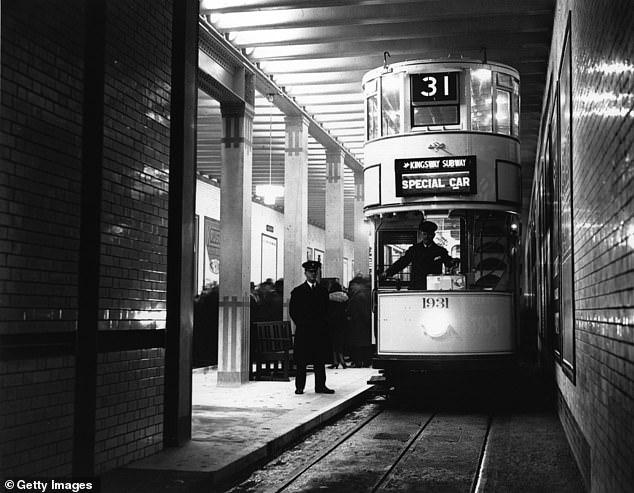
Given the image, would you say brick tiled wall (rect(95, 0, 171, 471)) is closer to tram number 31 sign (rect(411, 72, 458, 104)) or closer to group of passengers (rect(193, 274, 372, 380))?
tram number 31 sign (rect(411, 72, 458, 104))

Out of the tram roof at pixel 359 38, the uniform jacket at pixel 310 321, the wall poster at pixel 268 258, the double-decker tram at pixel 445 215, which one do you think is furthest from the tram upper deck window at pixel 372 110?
the wall poster at pixel 268 258

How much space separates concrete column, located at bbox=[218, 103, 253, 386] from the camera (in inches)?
604

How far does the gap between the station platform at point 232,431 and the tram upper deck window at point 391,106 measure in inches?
167

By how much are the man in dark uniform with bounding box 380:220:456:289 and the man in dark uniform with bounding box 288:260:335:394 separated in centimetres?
161

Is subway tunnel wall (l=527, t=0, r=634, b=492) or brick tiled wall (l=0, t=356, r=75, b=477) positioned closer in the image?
subway tunnel wall (l=527, t=0, r=634, b=492)

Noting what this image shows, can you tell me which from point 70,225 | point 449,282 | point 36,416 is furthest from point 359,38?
point 36,416

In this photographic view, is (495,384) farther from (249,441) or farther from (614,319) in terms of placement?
(614,319)

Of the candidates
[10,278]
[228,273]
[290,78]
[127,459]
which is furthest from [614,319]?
[290,78]

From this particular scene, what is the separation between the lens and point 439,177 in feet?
42.8

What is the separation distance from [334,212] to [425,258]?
11741 millimetres

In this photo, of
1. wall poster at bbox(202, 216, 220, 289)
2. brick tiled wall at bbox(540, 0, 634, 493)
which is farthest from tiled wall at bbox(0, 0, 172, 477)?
wall poster at bbox(202, 216, 220, 289)

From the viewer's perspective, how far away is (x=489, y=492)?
7297 mm

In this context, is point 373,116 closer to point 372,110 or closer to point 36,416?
point 372,110

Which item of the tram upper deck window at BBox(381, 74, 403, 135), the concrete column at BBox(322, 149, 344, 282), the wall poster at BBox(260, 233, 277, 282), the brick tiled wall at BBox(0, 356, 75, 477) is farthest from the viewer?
the wall poster at BBox(260, 233, 277, 282)
